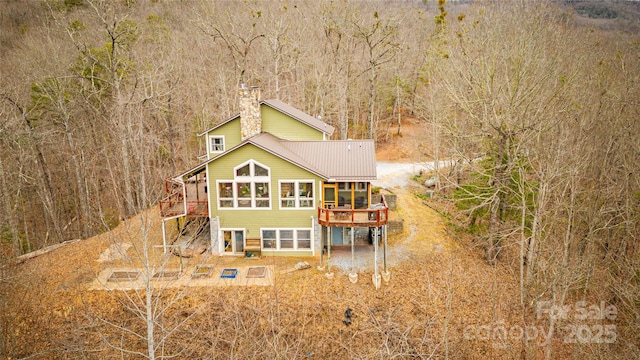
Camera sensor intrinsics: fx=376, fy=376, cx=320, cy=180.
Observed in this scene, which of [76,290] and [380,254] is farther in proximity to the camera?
[380,254]

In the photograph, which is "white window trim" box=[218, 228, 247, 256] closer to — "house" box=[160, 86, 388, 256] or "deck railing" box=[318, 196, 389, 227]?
"house" box=[160, 86, 388, 256]

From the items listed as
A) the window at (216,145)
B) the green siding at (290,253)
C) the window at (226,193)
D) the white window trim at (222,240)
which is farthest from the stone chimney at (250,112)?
the green siding at (290,253)

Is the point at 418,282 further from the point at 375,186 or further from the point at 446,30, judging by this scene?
the point at 446,30

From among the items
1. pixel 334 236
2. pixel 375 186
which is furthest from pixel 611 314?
pixel 375 186

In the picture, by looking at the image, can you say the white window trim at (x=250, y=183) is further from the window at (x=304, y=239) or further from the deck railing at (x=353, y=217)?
the deck railing at (x=353, y=217)

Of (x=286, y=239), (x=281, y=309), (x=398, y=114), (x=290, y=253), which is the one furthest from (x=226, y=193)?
(x=398, y=114)

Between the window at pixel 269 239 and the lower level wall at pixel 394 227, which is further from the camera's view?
the lower level wall at pixel 394 227

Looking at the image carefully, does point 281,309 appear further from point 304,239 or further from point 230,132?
point 230,132
